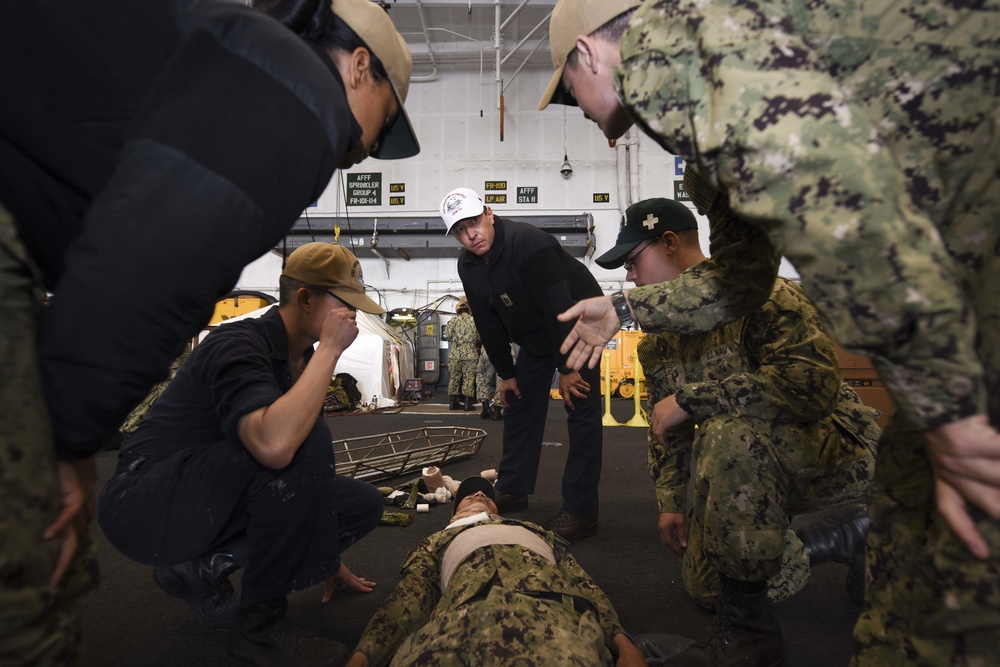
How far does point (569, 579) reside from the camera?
1.55 metres

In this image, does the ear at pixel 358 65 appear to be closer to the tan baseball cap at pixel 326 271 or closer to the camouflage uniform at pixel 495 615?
the tan baseball cap at pixel 326 271

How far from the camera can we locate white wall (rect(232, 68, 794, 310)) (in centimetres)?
1241

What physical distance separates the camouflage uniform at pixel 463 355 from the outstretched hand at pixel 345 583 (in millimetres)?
6643

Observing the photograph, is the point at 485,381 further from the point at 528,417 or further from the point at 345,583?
the point at 345,583

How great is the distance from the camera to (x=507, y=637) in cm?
110

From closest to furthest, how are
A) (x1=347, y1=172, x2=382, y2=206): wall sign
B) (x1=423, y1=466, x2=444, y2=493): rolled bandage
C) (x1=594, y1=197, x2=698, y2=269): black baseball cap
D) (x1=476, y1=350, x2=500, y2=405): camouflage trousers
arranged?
(x1=594, y1=197, x2=698, y2=269): black baseball cap
(x1=423, y1=466, x2=444, y2=493): rolled bandage
(x1=476, y1=350, x2=500, y2=405): camouflage trousers
(x1=347, y1=172, x2=382, y2=206): wall sign

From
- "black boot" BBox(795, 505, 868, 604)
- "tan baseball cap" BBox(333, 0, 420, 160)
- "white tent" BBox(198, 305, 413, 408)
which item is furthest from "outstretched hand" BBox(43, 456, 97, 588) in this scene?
"white tent" BBox(198, 305, 413, 408)

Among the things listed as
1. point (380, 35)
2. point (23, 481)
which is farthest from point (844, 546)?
point (23, 481)

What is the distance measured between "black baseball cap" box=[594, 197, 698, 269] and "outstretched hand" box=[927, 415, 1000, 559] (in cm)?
151

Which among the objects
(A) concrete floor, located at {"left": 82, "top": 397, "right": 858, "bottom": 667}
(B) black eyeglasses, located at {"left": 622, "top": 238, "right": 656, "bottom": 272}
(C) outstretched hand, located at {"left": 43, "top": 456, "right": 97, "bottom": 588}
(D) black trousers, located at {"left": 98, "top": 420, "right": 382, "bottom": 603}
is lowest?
(A) concrete floor, located at {"left": 82, "top": 397, "right": 858, "bottom": 667}

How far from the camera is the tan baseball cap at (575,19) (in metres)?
Result: 1.07

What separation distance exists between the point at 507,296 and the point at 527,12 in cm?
1029

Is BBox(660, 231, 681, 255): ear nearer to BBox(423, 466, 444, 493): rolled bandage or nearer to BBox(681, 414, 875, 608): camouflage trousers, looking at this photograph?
BBox(681, 414, 875, 608): camouflage trousers

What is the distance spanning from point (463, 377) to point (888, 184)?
851 cm
